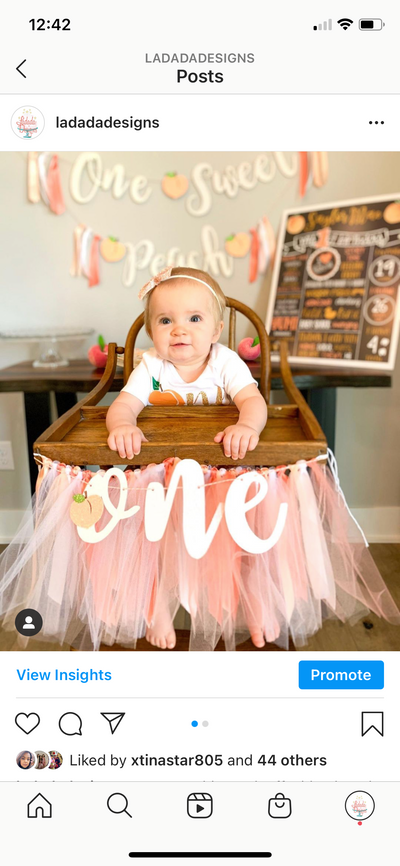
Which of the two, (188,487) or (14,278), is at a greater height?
(14,278)

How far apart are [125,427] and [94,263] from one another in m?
0.95

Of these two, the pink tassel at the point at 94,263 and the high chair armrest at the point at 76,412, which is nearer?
the high chair armrest at the point at 76,412

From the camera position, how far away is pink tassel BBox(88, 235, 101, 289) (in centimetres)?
168

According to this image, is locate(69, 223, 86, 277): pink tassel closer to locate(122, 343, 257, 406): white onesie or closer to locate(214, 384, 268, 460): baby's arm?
locate(122, 343, 257, 406): white onesie

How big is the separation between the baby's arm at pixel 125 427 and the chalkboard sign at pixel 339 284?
1.89 ft

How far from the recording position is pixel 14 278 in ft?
5.53
